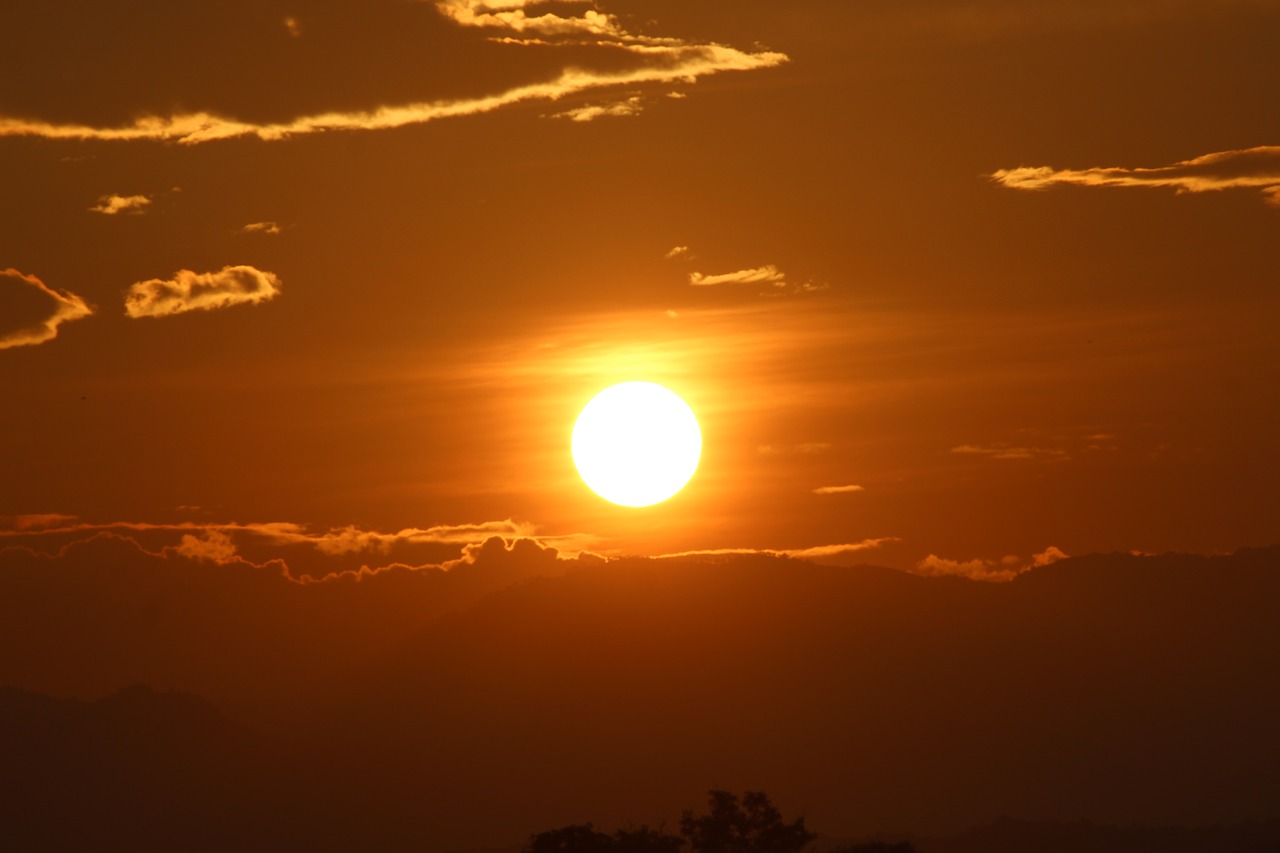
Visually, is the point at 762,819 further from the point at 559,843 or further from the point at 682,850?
the point at 559,843

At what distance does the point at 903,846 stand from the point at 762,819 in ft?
34.0

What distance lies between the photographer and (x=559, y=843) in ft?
371

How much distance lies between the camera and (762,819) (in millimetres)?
118562

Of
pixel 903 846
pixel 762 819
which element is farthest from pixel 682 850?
pixel 903 846

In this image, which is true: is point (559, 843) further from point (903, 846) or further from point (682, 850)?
point (903, 846)

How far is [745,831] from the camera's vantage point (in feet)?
386

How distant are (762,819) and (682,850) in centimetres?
677

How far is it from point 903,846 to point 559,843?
23198 millimetres

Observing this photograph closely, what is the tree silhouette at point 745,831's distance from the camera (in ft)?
382

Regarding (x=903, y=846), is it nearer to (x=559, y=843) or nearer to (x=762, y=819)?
(x=762, y=819)

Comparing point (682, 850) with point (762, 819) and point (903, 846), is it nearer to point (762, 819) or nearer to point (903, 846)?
point (762, 819)

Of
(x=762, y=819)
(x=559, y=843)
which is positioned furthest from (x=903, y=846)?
(x=559, y=843)

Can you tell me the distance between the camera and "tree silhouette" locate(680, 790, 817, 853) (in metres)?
116

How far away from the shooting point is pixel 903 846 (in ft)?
373
